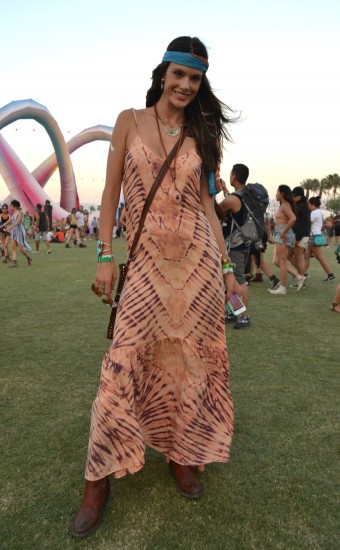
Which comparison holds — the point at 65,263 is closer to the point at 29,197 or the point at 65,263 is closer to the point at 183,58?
the point at 183,58

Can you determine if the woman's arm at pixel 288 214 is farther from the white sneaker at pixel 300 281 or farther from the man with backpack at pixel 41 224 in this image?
the man with backpack at pixel 41 224

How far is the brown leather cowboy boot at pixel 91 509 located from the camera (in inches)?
70.8

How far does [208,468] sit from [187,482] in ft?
0.96

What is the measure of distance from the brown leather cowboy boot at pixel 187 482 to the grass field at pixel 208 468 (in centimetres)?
5

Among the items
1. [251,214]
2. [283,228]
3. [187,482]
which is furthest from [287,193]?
[187,482]

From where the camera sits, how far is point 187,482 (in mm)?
2074

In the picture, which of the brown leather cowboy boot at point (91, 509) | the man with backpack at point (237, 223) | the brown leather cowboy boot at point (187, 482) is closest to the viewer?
the brown leather cowboy boot at point (91, 509)

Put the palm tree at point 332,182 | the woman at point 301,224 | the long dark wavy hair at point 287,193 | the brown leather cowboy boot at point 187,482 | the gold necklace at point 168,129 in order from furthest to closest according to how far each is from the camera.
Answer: the palm tree at point 332,182, the woman at point 301,224, the long dark wavy hair at point 287,193, the gold necklace at point 168,129, the brown leather cowboy boot at point 187,482

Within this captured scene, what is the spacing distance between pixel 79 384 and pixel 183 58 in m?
2.40

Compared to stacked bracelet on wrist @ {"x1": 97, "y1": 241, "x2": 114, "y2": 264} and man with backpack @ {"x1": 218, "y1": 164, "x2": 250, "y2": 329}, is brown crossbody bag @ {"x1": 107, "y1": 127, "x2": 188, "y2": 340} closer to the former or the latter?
stacked bracelet on wrist @ {"x1": 97, "y1": 241, "x2": 114, "y2": 264}

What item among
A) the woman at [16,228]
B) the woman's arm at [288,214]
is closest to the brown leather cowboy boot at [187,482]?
the woman's arm at [288,214]

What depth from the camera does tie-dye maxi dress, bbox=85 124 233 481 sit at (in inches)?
78.0

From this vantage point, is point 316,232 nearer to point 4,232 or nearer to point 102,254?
point 102,254

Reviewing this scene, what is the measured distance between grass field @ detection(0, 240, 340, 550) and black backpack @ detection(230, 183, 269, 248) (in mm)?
1141
